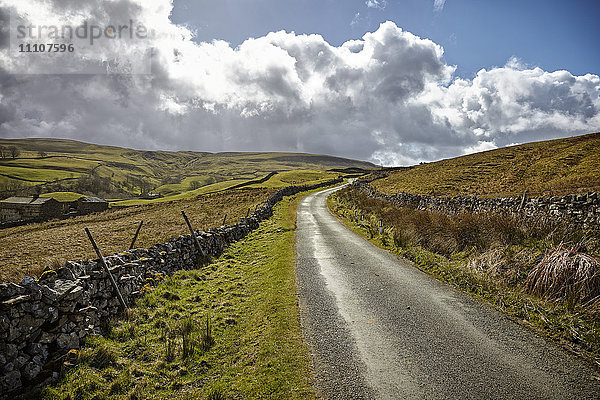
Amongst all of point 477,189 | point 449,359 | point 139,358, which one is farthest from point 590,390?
point 477,189

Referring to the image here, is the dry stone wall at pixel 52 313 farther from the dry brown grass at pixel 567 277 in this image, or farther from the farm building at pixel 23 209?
the farm building at pixel 23 209

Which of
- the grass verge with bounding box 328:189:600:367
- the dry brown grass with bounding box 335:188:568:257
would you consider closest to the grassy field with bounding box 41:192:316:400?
the grass verge with bounding box 328:189:600:367

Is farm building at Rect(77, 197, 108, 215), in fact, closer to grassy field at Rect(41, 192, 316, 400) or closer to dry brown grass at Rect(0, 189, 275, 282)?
dry brown grass at Rect(0, 189, 275, 282)

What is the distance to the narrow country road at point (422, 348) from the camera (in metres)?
5.46

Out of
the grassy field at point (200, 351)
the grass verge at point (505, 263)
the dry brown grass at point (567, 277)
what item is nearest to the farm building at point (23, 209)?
the grassy field at point (200, 351)

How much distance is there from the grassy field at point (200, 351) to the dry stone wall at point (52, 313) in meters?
0.44

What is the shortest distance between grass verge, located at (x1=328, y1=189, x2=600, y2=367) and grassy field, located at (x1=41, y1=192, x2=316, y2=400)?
597 centimetres

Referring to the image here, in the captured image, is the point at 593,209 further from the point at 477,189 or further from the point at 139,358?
the point at 477,189

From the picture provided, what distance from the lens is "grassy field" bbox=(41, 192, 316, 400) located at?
19.2 ft

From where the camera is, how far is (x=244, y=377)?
611cm

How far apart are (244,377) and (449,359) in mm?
4273

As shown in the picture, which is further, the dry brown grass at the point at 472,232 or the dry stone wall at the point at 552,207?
the dry stone wall at the point at 552,207

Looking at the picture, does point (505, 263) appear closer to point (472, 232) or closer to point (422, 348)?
point (472, 232)

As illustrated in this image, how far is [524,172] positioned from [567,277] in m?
47.2
